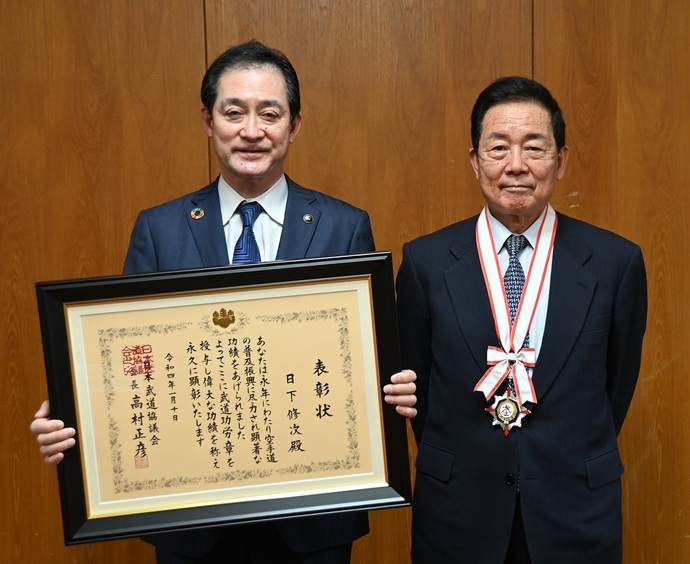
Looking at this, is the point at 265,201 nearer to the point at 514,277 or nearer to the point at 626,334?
the point at 514,277

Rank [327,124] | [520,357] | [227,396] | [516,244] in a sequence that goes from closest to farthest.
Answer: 1. [227,396]
2. [520,357]
3. [516,244]
4. [327,124]

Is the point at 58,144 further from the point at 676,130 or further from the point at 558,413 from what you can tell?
the point at 676,130

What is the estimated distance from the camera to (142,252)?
1978 mm

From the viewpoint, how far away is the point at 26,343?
295 cm

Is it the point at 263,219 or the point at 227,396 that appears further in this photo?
the point at 263,219

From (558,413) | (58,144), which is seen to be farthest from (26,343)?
(558,413)

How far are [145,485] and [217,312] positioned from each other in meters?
0.38

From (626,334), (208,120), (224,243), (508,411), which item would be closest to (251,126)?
(208,120)

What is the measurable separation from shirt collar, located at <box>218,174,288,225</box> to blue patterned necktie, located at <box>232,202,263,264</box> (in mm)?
14

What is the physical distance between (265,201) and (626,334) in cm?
91

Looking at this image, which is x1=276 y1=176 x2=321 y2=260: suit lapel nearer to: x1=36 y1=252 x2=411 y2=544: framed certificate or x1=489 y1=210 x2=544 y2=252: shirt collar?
x1=36 y1=252 x2=411 y2=544: framed certificate

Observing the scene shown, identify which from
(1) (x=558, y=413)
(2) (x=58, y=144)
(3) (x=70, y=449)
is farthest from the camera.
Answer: (2) (x=58, y=144)

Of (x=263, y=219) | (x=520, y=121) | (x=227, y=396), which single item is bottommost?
(x=227, y=396)

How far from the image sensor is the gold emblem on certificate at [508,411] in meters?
1.92
